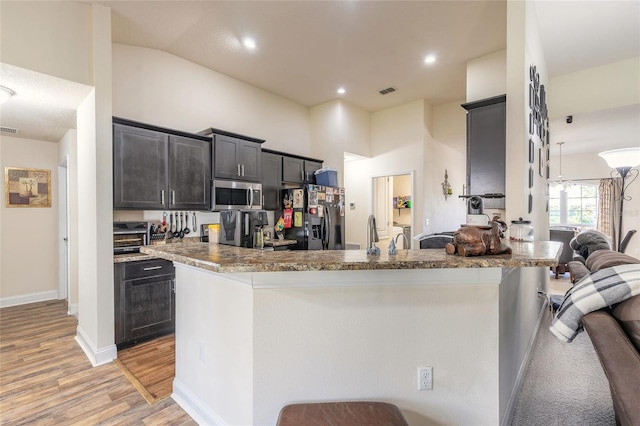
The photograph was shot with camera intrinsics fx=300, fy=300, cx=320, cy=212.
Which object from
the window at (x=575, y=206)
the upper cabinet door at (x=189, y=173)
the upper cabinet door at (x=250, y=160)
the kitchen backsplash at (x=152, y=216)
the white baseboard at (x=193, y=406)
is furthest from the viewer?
the window at (x=575, y=206)

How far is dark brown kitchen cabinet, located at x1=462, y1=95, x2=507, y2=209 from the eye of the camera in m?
3.15

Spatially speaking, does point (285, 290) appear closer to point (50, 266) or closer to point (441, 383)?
point (441, 383)

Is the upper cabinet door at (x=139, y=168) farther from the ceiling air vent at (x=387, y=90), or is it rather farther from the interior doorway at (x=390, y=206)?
the interior doorway at (x=390, y=206)

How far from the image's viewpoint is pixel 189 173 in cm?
368

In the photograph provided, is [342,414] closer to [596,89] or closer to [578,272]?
[578,272]

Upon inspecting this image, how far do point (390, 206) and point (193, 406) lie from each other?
585 cm

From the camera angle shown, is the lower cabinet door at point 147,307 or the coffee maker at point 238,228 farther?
the lower cabinet door at point 147,307

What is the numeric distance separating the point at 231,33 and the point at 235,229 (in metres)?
2.43

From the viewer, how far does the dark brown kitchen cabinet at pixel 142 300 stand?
116 inches

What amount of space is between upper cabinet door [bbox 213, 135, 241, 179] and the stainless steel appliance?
108cm

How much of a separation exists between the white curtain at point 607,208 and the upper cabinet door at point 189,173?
30.4ft

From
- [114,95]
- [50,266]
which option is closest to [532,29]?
[114,95]

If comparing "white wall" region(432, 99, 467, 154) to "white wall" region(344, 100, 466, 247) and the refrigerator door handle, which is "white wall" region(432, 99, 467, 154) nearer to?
"white wall" region(344, 100, 466, 247)

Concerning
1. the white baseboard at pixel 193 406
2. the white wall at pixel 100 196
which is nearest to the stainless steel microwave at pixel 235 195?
the white wall at pixel 100 196
